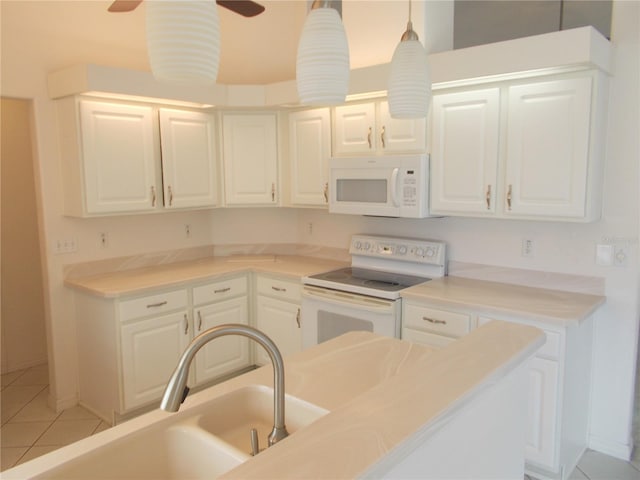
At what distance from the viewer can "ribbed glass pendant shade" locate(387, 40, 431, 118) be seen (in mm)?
1531

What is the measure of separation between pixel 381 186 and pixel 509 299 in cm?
107

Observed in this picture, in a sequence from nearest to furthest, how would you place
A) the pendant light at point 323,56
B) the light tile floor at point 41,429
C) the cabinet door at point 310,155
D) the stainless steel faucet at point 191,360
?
the stainless steel faucet at point 191,360 → the pendant light at point 323,56 → the light tile floor at point 41,429 → the cabinet door at point 310,155

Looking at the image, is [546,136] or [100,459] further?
[546,136]

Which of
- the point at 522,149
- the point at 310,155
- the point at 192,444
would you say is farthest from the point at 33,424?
the point at 522,149

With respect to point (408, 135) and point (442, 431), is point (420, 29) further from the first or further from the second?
point (442, 431)

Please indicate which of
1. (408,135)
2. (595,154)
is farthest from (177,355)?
(595,154)

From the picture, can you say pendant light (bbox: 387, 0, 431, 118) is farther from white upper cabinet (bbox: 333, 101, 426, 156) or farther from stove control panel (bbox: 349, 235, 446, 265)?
stove control panel (bbox: 349, 235, 446, 265)

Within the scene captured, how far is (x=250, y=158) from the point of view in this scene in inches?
155

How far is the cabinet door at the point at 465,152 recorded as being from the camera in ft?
9.27

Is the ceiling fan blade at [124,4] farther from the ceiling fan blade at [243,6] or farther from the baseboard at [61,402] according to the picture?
the baseboard at [61,402]

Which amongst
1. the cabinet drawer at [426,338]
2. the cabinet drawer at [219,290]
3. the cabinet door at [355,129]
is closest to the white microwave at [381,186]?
the cabinet door at [355,129]

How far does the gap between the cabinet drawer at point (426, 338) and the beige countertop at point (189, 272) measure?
0.91 metres

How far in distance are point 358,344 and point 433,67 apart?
5.67ft

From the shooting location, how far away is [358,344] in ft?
6.54
